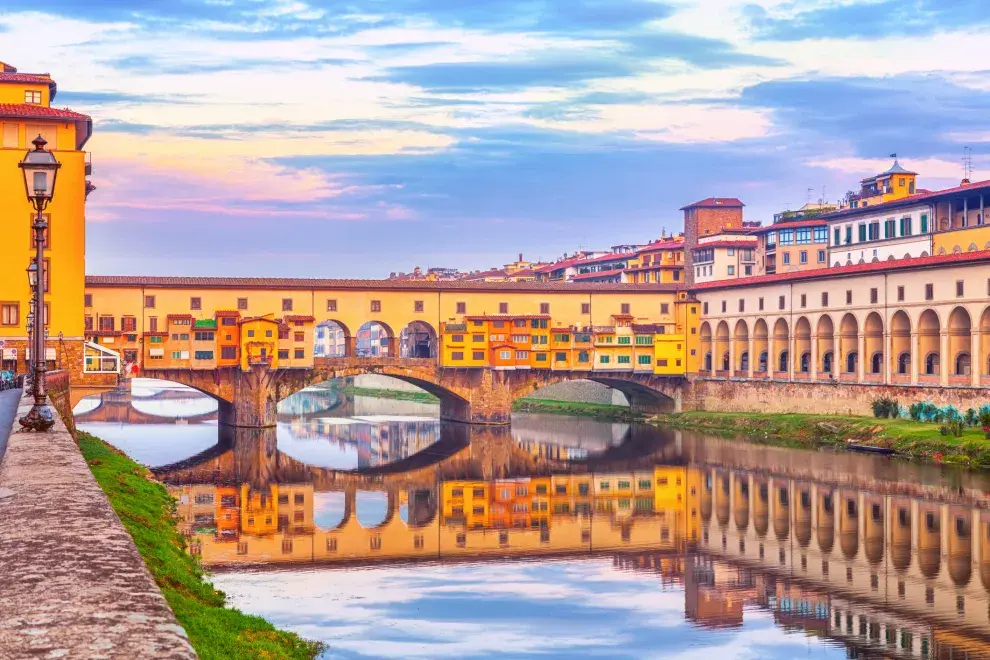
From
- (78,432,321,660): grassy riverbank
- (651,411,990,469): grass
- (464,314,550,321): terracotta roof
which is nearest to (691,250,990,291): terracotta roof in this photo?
(651,411,990,469): grass

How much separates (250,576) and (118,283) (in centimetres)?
4172

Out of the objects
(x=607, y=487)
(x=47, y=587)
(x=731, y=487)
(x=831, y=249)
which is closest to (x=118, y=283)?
(x=607, y=487)

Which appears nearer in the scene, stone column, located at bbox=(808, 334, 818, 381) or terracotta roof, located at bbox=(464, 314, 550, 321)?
stone column, located at bbox=(808, 334, 818, 381)

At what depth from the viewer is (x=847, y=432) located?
5444 cm

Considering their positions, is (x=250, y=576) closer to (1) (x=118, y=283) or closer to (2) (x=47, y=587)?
(2) (x=47, y=587)

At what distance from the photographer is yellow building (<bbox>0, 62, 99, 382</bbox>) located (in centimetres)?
4394

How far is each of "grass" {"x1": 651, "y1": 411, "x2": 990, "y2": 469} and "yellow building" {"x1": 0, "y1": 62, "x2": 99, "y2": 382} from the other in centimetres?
3197

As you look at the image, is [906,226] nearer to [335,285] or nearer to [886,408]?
[886,408]

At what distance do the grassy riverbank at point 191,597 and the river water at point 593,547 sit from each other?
4.35ft

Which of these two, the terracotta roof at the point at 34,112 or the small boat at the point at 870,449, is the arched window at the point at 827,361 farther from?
the terracotta roof at the point at 34,112

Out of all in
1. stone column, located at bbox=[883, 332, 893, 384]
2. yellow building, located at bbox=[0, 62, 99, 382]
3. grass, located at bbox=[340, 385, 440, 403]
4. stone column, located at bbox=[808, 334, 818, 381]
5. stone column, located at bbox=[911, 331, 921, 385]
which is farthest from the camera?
grass, located at bbox=[340, 385, 440, 403]

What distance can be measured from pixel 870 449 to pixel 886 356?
7430 millimetres

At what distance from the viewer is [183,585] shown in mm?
19062

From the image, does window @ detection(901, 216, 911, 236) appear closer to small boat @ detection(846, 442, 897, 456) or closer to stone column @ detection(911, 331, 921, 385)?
stone column @ detection(911, 331, 921, 385)
